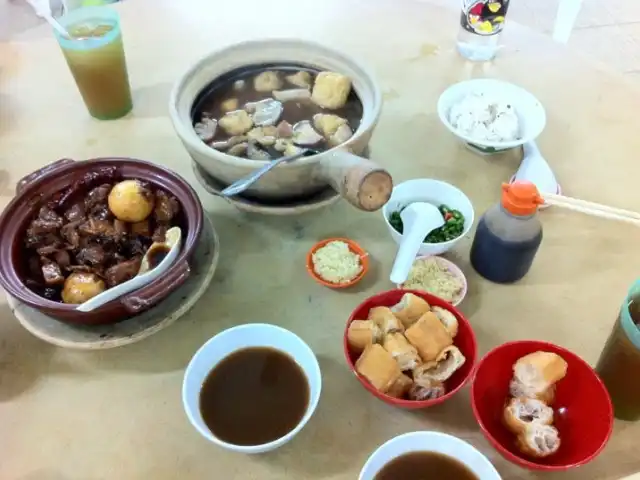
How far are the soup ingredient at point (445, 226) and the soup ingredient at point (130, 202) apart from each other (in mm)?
452

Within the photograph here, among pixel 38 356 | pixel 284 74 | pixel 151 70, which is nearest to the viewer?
pixel 38 356

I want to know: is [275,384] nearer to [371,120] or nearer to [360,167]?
[360,167]

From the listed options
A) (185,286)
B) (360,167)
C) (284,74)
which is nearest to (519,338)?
(360,167)

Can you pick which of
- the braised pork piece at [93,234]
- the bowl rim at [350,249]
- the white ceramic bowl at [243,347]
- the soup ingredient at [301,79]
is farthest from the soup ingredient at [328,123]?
the white ceramic bowl at [243,347]

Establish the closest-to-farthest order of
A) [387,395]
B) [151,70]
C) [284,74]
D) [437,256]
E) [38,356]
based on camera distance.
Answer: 1. [387,395]
2. [38,356]
3. [437,256]
4. [284,74]
5. [151,70]

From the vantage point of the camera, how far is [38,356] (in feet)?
3.39

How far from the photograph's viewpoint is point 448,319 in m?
0.97

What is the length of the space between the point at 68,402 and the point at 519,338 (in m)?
0.74

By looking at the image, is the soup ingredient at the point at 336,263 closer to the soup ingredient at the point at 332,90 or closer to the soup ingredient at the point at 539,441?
the soup ingredient at the point at 332,90

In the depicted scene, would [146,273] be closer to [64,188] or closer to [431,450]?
[64,188]

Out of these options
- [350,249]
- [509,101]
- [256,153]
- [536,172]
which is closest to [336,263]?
[350,249]

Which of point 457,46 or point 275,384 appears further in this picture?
point 457,46

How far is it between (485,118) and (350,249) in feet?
1.45

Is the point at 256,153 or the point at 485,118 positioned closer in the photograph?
the point at 256,153
